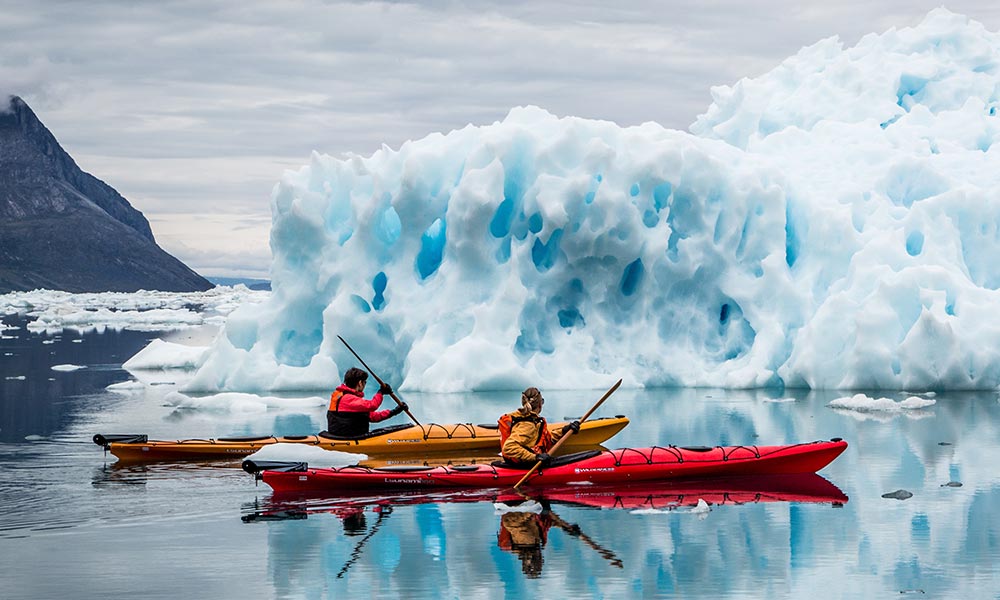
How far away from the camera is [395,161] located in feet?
66.6

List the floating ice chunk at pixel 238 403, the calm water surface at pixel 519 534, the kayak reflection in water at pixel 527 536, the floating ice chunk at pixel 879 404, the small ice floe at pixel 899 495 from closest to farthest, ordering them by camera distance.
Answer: the calm water surface at pixel 519 534 < the kayak reflection in water at pixel 527 536 < the small ice floe at pixel 899 495 < the floating ice chunk at pixel 879 404 < the floating ice chunk at pixel 238 403

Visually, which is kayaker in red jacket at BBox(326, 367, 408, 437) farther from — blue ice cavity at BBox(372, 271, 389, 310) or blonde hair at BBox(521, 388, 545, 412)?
blue ice cavity at BBox(372, 271, 389, 310)

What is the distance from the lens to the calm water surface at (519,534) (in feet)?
22.9

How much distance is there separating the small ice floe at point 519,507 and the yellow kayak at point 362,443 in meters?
2.88

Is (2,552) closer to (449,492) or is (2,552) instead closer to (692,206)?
(449,492)

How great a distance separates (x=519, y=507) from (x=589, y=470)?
3.57ft

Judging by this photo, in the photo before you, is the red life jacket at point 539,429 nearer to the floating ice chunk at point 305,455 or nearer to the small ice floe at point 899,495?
the floating ice chunk at point 305,455

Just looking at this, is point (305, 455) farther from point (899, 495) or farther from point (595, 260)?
point (595, 260)

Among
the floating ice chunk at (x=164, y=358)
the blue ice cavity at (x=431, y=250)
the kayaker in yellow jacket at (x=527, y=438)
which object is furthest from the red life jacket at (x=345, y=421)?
A: the floating ice chunk at (x=164, y=358)

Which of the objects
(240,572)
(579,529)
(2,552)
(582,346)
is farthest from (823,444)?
(582,346)

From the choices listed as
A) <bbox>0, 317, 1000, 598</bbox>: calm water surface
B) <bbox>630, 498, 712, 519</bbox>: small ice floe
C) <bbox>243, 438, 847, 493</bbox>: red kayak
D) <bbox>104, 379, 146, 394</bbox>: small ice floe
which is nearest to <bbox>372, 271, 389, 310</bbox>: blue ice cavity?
<bbox>104, 379, 146, 394</bbox>: small ice floe

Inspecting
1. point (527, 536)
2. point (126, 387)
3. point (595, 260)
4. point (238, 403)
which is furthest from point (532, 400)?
point (126, 387)

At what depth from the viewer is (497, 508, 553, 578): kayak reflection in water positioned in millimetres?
7461

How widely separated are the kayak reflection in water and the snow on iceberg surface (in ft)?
30.5
